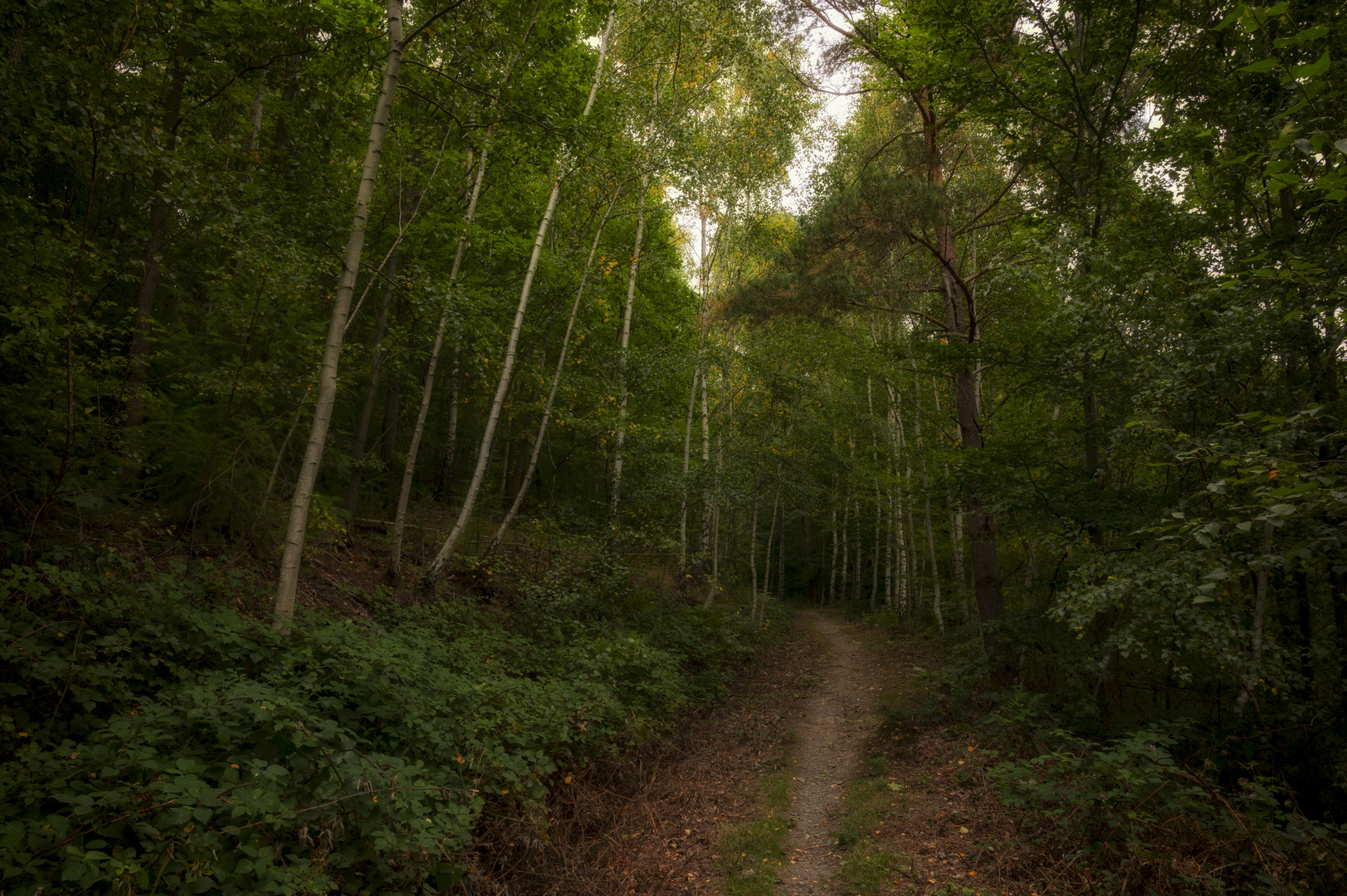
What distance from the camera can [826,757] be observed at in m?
8.42

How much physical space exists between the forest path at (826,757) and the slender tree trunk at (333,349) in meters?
5.05

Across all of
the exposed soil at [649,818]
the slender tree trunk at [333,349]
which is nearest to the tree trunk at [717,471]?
the exposed soil at [649,818]

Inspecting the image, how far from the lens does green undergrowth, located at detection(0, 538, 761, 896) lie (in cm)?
294

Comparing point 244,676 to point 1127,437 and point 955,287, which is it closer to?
point 1127,437

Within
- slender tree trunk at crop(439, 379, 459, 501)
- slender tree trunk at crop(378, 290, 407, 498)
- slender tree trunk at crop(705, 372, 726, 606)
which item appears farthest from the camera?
slender tree trunk at crop(705, 372, 726, 606)

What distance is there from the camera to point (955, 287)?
10.1 meters

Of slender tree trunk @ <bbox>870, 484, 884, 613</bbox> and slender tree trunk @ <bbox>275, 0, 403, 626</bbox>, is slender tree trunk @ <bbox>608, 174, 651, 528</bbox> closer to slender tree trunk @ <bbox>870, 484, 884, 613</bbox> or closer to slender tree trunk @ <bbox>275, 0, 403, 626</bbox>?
slender tree trunk @ <bbox>275, 0, 403, 626</bbox>

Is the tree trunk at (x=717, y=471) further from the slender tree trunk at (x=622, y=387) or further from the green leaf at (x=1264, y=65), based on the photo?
the green leaf at (x=1264, y=65)

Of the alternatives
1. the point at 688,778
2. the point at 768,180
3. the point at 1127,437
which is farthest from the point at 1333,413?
the point at 768,180

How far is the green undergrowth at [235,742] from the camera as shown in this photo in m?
2.94

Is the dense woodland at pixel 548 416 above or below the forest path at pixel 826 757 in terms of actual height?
above

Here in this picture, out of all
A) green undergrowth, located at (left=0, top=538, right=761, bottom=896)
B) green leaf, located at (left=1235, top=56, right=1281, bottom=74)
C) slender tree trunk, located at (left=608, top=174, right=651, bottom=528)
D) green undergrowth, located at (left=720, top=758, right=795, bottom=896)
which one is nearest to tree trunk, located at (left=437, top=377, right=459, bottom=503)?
slender tree trunk, located at (left=608, top=174, right=651, bottom=528)

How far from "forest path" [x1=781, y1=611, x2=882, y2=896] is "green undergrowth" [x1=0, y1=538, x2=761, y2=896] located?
227 centimetres

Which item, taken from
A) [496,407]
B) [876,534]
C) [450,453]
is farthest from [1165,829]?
[876,534]
